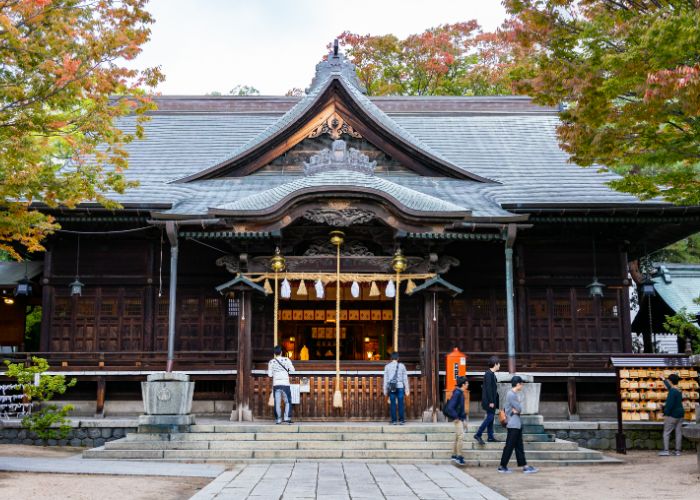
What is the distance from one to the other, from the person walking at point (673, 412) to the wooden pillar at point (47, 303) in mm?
14430

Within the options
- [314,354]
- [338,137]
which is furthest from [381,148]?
[314,354]

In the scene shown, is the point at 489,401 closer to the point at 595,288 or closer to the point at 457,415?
the point at 457,415

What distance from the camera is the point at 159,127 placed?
77.5ft

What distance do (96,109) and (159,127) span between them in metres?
11.3

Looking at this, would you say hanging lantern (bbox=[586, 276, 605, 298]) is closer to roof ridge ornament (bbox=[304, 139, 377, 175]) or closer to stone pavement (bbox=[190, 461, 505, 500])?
roof ridge ornament (bbox=[304, 139, 377, 175])

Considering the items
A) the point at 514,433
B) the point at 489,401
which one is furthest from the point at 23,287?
the point at 514,433

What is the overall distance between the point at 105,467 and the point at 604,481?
26.1 ft

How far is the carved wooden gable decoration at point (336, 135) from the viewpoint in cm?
1886

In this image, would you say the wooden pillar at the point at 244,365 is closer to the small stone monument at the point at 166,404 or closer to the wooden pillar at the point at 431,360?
the small stone monument at the point at 166,404

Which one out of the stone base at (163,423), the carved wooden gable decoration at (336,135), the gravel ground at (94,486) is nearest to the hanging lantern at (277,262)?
the stone base at (163,423)

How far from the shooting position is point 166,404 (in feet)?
45.3

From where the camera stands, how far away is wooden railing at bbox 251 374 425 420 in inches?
607

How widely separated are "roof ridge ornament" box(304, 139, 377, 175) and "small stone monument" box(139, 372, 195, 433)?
238 inches

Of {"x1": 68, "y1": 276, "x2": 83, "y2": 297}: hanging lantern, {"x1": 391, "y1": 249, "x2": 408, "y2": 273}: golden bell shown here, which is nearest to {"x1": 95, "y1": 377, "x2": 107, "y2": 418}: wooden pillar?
{"x1": 68, "y1": 276, "x2": 83, "y2": 297}: hanging lantern
